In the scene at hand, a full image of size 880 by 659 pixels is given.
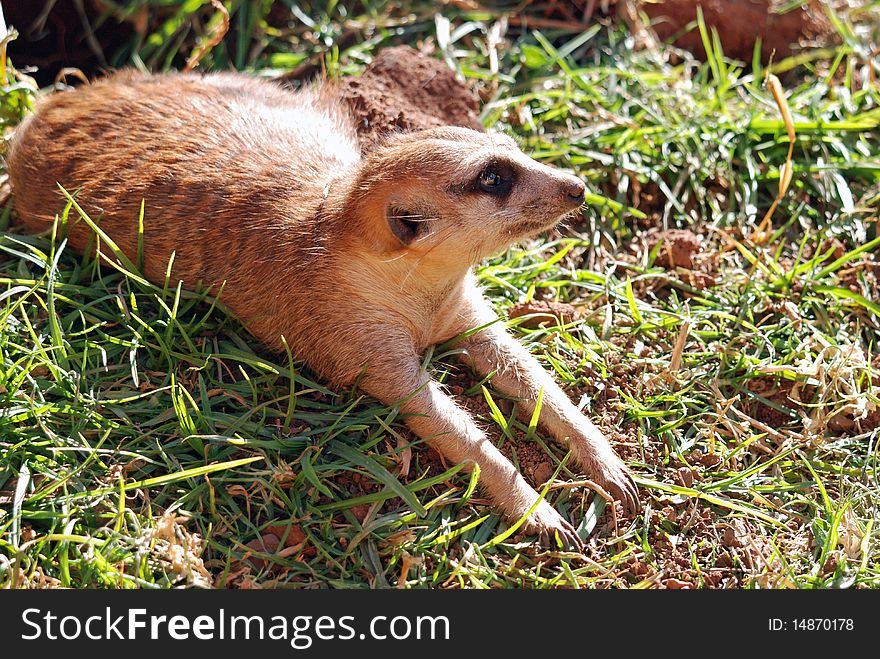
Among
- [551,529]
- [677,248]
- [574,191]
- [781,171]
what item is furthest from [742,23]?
[551,529]

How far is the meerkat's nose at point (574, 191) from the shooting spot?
393 cm

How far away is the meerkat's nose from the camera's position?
3.93 meters

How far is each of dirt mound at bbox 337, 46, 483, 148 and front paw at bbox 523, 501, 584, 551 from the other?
7.26 ft

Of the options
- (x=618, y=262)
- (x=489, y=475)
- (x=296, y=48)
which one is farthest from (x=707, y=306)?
(x=296, y=48)

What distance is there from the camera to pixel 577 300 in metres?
5.01

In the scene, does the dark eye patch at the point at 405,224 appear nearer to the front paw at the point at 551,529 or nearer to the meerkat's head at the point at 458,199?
the meerkat's head at the point at 458,199

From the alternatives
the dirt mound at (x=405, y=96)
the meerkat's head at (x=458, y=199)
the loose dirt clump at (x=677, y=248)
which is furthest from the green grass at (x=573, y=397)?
the meerkat's head at (x=458, y=199)

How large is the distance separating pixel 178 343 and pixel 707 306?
2.66 m

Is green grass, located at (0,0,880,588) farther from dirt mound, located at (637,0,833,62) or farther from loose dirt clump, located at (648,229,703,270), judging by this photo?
dirt mound, located at (637,0,833,62)

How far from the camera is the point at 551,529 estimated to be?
3.89m

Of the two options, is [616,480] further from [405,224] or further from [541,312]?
[405,224]

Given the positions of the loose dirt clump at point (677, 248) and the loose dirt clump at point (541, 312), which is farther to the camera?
the loose dirt clump at point (677, 248)

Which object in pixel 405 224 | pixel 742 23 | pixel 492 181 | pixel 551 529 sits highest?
pixel 742 23

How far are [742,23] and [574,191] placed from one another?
321 centimetres
